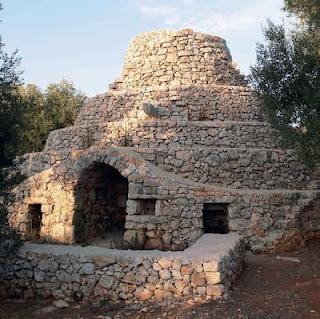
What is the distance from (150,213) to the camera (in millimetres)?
12273

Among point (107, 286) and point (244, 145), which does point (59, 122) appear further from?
point (107, 286)

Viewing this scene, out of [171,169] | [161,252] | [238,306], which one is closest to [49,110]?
[171,169]

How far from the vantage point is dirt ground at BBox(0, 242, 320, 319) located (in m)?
7.30

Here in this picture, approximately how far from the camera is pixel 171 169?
44.5 ft

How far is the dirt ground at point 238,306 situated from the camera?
7.30m

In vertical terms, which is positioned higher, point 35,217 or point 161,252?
point 35,217

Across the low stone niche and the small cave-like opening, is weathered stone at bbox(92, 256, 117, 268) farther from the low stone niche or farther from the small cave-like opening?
the small cave-like opening

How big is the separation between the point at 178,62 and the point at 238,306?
1193cm

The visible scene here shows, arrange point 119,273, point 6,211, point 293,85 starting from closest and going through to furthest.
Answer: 1. point 6,211
2. point 119,273
3. point 293,85

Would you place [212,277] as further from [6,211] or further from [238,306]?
[6,211]

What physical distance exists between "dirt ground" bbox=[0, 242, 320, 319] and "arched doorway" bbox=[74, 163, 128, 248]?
12.2 feet

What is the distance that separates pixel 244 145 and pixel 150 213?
183 inches

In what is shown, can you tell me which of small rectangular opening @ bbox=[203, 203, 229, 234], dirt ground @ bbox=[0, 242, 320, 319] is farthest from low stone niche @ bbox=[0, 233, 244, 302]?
small rectangular opening @ bbox=[203, 203, 229, 234]

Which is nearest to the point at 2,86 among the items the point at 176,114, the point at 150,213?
the point at 150,213
